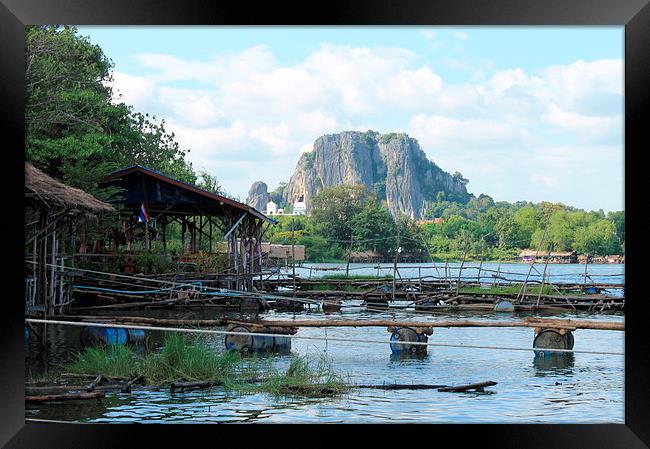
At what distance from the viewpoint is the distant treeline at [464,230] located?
44469 millimetres

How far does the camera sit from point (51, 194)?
29.8 feet

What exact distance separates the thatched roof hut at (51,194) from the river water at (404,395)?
5.61 ft

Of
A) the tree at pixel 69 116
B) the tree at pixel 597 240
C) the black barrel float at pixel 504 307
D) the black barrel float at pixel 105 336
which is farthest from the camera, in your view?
the tree at pixel 597 240

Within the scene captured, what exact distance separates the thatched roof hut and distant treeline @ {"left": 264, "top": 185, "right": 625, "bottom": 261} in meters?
30.3

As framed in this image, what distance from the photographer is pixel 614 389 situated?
891 centimetres

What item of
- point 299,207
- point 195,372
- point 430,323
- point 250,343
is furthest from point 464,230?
point 195,372

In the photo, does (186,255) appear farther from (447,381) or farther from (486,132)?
(486,132)

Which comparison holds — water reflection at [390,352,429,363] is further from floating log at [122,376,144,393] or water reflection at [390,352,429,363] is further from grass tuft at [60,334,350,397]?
floating log at [122,376,144,393]
